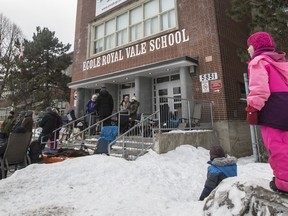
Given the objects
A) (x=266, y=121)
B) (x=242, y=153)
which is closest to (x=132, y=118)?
(x=242, y=153)

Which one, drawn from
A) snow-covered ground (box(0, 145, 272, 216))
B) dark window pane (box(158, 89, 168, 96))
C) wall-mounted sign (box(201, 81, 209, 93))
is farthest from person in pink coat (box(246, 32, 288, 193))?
dark window pane (box(158, 89, 168, 96))

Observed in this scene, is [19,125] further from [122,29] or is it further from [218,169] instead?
[122,29]

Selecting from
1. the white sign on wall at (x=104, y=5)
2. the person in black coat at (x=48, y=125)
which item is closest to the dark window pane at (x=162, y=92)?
the person in black coat at (x=48, y=125)

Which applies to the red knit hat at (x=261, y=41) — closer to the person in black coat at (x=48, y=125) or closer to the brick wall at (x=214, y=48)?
the brick wall at (x=214, y=48)

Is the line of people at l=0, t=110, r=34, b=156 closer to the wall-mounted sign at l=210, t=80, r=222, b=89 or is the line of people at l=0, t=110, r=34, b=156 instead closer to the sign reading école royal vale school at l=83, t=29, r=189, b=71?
the sign reading école royal vale school at l=83, t=29, r=189, b=71

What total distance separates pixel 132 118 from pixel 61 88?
53.9ft

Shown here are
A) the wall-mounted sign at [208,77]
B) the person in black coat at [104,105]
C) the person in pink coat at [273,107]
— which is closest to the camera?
the person in pink coat at [273,107]

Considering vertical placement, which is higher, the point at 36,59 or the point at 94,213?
the point at 36,59

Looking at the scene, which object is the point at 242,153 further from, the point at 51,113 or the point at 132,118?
the point at 51,113

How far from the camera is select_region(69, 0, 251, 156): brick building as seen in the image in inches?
384

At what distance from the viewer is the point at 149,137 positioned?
8.16 m

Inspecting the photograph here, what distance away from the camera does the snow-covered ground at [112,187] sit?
3.61 meters

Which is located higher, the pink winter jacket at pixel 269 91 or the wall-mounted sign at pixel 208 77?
the wall-mounted sign at pixel 208 77

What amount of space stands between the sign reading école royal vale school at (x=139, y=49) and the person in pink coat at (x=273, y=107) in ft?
28.9
